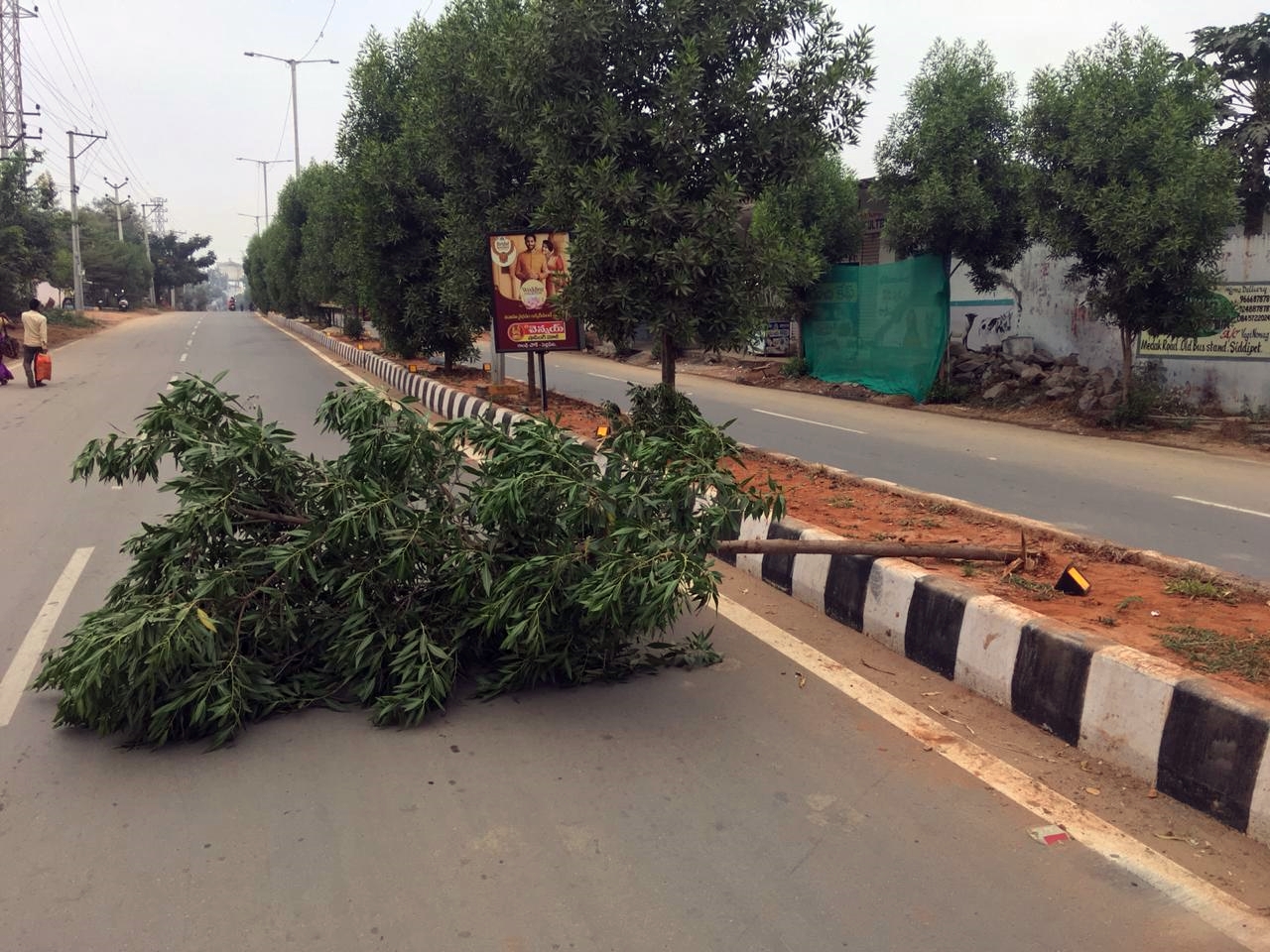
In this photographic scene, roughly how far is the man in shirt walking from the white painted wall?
1654 centimetres

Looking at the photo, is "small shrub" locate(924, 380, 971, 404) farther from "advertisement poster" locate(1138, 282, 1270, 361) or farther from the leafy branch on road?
the leafy branch on road

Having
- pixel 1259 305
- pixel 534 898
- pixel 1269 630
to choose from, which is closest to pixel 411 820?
pixel 534 898

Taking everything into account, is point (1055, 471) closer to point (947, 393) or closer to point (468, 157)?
point (947, 393)

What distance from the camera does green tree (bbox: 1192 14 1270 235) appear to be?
47.9ft

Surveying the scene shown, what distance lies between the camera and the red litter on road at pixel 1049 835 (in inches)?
119

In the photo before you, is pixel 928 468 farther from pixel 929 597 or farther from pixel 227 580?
pixel 227 580

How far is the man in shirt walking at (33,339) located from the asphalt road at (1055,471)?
473 inches

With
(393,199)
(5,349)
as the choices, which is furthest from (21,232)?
(393,199)

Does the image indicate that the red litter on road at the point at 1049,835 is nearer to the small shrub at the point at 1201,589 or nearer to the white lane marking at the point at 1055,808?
the white lane marking at the point at 1055,808

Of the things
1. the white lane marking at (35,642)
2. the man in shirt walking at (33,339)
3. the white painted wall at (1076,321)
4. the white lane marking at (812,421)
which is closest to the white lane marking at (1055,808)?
the white lane marking at (35,642)

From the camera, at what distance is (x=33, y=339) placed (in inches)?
687

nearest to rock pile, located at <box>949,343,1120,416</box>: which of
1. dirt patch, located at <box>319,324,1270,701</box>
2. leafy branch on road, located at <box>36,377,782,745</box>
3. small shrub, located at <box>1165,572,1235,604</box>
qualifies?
dirt patch, located at <box>319,324,1270,701</box>

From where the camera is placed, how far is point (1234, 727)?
308 centimetres

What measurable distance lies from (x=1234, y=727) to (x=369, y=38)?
746 inches
